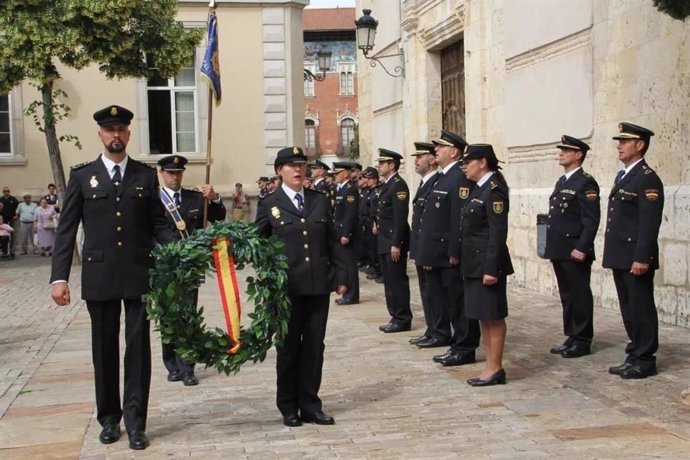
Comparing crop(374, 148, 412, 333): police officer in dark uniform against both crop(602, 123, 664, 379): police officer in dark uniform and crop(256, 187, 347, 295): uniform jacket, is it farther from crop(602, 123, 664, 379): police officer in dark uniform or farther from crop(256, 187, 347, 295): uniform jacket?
crop(256, 187, 347, 295): uniform jacket

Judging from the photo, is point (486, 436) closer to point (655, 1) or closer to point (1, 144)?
point (655, 1)

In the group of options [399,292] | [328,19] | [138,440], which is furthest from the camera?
[328,19]

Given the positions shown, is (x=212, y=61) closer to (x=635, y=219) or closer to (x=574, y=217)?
(x=574, y=217)

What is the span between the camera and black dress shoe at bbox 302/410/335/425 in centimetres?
637

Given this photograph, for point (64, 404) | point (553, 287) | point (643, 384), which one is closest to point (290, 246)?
point (64, 404)

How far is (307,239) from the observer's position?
6.41m

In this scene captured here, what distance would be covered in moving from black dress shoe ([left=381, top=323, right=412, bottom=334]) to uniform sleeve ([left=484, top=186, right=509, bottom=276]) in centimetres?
326

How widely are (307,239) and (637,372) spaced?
294 cm

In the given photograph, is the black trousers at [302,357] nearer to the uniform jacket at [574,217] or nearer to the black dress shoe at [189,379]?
the black dress shoe at [189,379]

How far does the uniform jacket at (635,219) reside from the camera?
7.43 m

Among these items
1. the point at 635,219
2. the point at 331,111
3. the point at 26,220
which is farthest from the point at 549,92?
the point at 331,111

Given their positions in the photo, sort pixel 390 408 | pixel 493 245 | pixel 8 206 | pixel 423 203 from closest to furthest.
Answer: pixel 390 408, pixel 493 245, pixel 423 203, pixel 8 206

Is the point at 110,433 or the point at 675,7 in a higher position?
the point at 675,7

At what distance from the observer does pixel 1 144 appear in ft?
79.5
